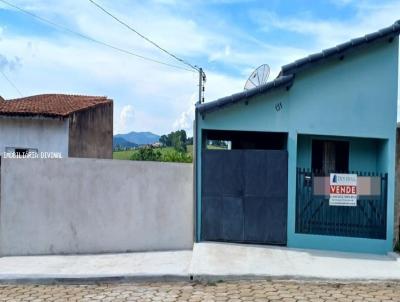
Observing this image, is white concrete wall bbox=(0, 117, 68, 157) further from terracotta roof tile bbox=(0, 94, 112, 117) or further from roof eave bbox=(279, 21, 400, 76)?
roof eave bbox=(279, 21, 400, 76)

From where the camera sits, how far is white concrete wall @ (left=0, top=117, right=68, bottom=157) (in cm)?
1591

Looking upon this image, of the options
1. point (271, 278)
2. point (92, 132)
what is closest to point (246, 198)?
point (271, 278)

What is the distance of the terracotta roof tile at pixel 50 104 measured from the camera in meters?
15.6

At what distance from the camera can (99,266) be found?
290 inches

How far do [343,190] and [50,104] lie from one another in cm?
1276

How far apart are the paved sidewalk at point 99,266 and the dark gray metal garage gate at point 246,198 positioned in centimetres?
99

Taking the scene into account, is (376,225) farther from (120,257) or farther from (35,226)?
(35,226)

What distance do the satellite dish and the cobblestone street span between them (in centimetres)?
497

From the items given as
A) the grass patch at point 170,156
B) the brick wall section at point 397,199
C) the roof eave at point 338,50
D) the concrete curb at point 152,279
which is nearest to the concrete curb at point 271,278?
the concrete curb at point 152,279

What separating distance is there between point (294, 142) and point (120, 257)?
13.9 feet

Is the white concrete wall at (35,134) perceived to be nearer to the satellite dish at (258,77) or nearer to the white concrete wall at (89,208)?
the white concrete wall at (89,208)

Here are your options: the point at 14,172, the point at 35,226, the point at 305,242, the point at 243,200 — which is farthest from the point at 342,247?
the point at 14,172

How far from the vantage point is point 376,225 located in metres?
8.75

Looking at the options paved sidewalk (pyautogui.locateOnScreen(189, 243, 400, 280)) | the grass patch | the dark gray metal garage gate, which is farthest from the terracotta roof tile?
paved sidewalk (pyautogui.locateOnScreen(189, 243, 400, 280))
